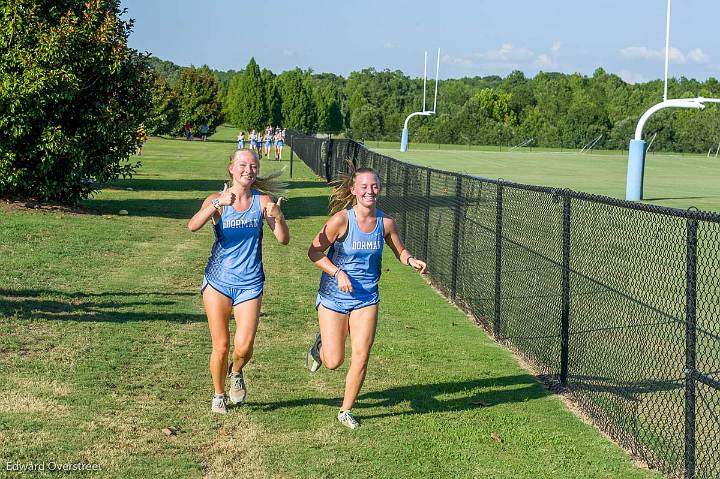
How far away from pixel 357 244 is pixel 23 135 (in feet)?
51.4

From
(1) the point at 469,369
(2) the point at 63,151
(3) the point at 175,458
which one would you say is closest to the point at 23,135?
(2) the point at 63,151

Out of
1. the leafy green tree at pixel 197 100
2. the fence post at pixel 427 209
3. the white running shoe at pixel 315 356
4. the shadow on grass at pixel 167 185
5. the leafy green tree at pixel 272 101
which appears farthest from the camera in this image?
the leafy green tree at pixel 272 101

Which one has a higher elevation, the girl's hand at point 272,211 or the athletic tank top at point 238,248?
the girl's hand at point 272,211

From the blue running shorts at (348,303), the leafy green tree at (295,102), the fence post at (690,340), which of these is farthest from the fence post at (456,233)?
the leafy green tree at (295,102)

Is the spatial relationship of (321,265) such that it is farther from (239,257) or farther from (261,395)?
(261,395)

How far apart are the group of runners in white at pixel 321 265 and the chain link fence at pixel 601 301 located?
1489 mm

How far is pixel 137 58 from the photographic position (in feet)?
75.8

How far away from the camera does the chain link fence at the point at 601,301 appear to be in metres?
6.55

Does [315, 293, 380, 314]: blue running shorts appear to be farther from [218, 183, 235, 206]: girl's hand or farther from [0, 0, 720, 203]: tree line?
[0, 0, 720, 203]: tree line

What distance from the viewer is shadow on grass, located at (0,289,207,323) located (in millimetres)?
10531

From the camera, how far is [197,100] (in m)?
97.3

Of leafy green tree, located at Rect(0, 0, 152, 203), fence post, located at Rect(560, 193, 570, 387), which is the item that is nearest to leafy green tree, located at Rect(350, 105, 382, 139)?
leafy green tree, located at Rect(0, 0, 152, 203)

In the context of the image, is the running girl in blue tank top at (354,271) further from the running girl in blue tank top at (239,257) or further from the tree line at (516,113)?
the tree line at (516,113)

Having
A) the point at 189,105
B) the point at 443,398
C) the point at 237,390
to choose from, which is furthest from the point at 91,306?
the point at 189,105
